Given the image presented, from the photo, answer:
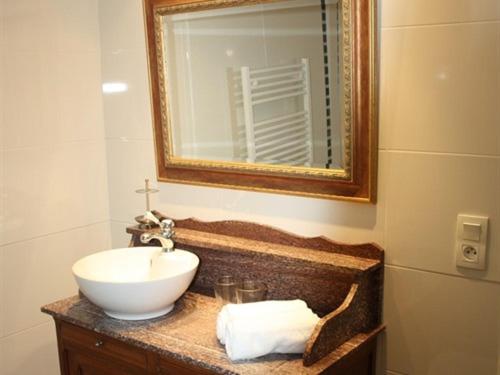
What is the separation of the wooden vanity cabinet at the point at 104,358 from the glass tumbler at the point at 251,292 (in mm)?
282

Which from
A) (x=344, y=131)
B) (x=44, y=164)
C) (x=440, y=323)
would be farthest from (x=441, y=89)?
(x=44, y=164)

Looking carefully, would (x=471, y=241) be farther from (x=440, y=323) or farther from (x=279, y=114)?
(x=279, y=114)

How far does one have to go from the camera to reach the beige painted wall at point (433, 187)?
1.50 meters

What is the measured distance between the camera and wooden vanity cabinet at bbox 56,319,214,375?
1668 millimetres

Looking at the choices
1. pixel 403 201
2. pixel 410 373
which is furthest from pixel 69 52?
pixel 410 373

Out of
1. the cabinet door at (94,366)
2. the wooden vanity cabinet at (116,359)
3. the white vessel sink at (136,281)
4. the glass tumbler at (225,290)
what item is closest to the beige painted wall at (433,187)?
the wooden vanity cabinet at (116,359)

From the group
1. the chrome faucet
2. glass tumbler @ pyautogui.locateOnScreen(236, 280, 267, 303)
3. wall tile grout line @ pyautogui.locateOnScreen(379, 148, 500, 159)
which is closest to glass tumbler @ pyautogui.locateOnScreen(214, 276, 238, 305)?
glass tumbler @ pyautogui.locateOnScreen(236, 280, 267, 303)

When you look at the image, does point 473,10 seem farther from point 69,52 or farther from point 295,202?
point 69,52

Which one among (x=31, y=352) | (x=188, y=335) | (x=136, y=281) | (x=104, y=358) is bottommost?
(x=31, y=352)

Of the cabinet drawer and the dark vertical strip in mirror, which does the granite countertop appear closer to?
the cabinet drawer

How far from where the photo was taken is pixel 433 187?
1.60 meters

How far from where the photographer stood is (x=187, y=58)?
2.06 m

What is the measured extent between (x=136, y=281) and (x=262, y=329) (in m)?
0.39

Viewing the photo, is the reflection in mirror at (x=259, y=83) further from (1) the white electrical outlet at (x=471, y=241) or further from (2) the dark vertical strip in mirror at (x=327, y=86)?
(1) the white electrical outlet at (x=471, y=241)
